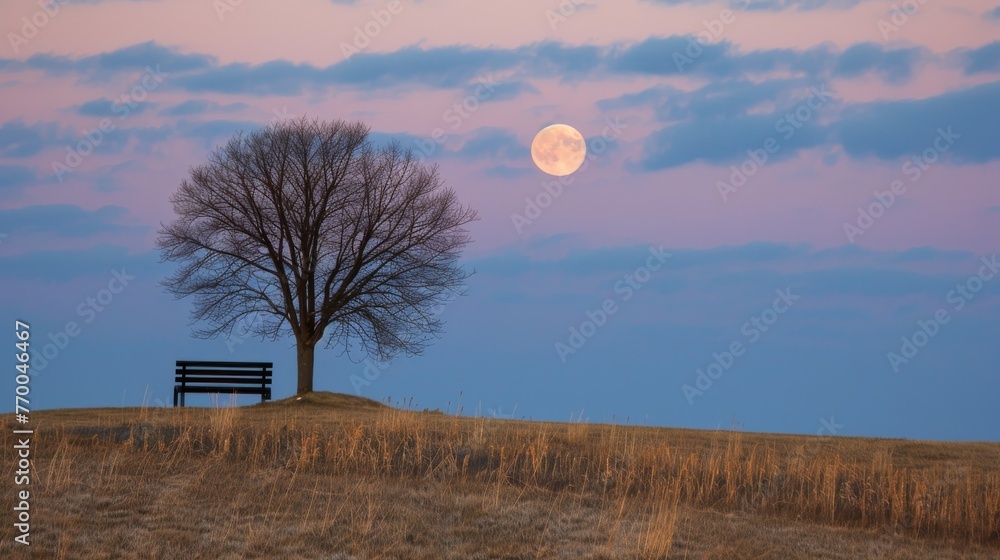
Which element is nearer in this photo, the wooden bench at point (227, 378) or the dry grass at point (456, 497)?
the dry grass at point (456, 497)

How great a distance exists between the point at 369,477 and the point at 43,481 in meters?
4.85

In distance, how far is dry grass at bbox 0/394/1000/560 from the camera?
10.7m

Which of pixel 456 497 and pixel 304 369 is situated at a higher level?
pixel 304 369

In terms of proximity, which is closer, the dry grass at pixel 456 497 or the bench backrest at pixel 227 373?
the dry grass at pixel 456 497

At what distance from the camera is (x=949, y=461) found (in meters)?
19.5

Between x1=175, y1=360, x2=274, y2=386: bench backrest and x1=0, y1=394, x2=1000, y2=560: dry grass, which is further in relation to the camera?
x1=175, y1=360, x2=274, y2=386: bench backrest

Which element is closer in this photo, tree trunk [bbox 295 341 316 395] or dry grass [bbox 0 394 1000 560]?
dry grass [bbox 0 394 1000 560]

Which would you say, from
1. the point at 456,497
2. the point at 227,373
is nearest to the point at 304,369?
the point at 227,373

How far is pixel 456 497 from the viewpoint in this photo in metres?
13.0

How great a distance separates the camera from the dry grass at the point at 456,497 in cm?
1072

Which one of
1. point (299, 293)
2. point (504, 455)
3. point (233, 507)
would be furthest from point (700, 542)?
point (299, 293)

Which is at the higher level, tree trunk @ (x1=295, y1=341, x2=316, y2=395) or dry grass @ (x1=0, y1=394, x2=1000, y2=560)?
tree trunk @ (x1=295, y1=341, x2=316, y2=395)

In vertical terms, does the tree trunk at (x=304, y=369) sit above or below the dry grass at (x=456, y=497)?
above

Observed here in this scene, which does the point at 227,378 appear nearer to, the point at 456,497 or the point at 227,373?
the point at 227,373
